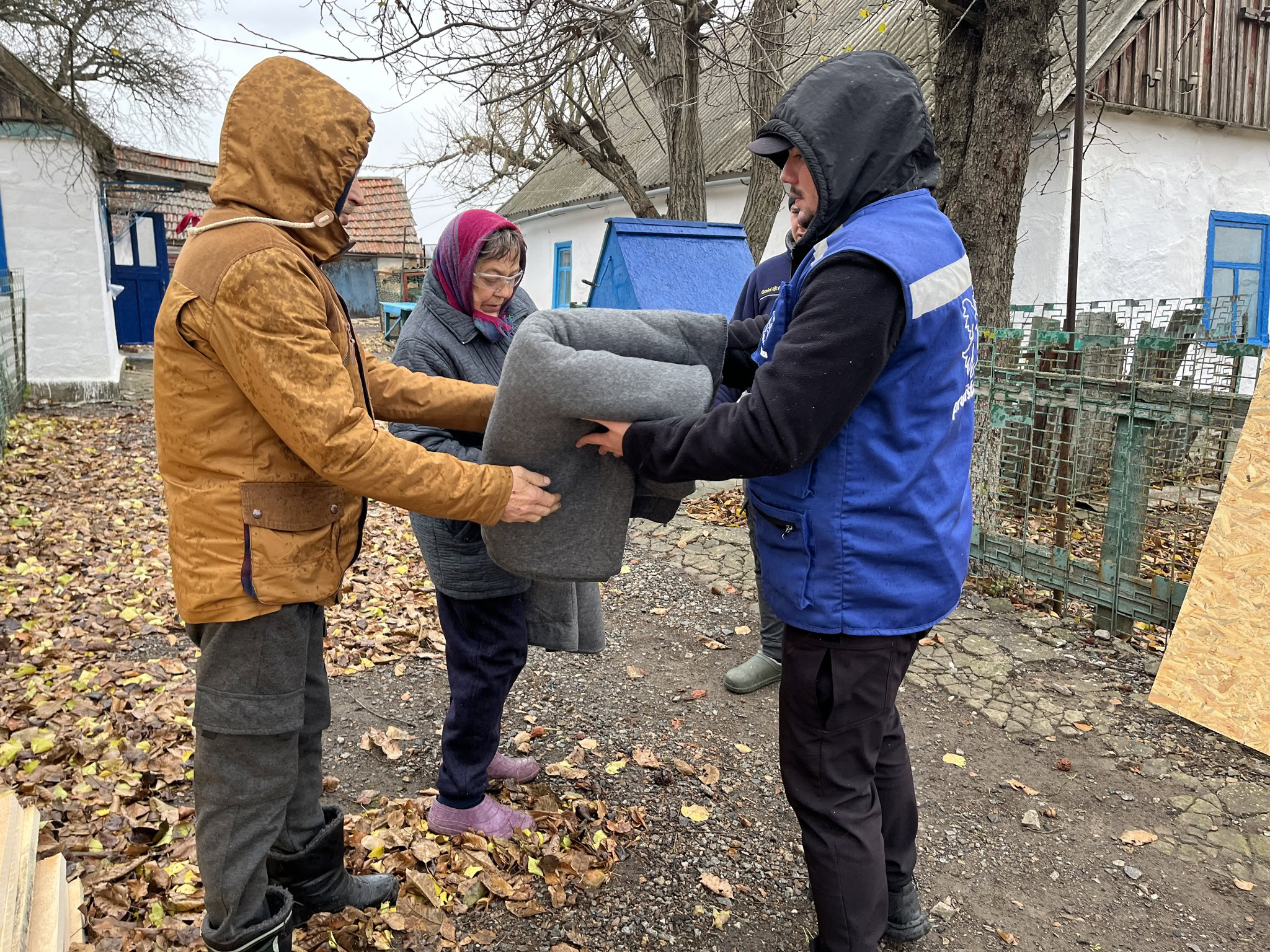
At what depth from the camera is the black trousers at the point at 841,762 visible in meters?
1.96

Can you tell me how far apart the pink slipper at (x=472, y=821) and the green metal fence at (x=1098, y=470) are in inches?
130

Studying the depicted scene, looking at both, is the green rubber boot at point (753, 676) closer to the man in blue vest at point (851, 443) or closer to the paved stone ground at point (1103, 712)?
the paved stone ground at point (1103, 712)

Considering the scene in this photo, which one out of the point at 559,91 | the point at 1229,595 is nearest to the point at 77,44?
the point at 559,91

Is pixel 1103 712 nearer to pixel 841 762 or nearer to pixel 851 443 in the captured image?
pixel 841 762

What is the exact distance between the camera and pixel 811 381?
1.72m

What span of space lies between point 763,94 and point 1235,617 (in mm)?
6365

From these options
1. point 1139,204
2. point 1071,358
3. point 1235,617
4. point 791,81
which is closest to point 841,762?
point 1235,617

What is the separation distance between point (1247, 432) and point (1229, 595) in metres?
0.66

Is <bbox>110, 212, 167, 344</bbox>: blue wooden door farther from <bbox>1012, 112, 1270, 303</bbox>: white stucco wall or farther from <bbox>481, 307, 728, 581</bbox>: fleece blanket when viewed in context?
<bbox>481, 307, 728, 581</bbox>: fleece blanket

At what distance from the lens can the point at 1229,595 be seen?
3.46 meters

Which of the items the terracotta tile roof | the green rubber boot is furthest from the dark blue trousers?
the terracotta tile roof

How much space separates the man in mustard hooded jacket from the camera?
177cm

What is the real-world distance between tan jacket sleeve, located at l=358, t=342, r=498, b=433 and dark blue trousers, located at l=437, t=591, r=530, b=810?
544 millimetres

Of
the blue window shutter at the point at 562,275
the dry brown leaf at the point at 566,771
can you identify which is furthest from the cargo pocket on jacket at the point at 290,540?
the blue window shutter at the point at 562,275
